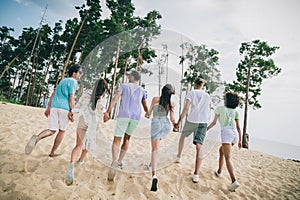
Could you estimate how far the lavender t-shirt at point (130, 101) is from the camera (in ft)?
10.0

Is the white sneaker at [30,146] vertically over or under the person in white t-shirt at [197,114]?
under

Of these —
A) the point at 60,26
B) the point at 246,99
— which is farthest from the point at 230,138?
the point at 60,26

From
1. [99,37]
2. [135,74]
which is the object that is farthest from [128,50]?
[135,74]

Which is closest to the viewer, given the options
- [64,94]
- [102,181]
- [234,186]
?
[102,181]

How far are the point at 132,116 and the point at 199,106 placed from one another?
145 centimetres

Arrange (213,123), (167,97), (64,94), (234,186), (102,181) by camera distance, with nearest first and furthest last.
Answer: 1. (102,181)
2. (234,186)
3. (64,94)
4. (167,97)
5. (213,123)

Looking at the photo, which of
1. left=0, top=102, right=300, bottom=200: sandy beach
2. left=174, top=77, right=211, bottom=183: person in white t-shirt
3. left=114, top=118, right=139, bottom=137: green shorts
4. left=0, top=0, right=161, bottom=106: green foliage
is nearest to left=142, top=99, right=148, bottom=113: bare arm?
left=114, top=118, right=139, bottom=137: green shorts

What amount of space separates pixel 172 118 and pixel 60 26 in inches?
1103

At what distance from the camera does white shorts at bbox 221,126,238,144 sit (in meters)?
3.22

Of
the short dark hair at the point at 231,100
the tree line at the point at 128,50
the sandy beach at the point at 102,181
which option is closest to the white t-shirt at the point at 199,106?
the short dark hair at the point at 231,100

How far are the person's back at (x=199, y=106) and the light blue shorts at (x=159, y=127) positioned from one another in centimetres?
66

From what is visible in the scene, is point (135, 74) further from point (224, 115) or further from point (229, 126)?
point (229, 126)

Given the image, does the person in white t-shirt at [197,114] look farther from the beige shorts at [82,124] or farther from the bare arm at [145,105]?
the beige shorts at [82,124]

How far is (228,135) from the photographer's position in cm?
323
